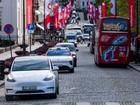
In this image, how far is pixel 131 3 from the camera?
194ft

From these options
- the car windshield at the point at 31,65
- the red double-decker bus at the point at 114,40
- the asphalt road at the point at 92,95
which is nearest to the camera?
the asphalt road at the point at 92,95

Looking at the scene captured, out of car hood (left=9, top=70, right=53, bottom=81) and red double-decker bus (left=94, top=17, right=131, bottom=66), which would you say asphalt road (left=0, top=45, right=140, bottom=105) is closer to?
car hood (left=9, top=70, right=53, bottom=81)

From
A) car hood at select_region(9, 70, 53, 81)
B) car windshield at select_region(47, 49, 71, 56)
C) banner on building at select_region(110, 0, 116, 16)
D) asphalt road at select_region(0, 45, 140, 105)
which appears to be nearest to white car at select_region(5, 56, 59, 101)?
car hood at select_region(9, 70, 53, 81)

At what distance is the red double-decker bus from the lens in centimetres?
4559

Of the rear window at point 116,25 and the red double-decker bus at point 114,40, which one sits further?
the red double-decker bus at point 114,40

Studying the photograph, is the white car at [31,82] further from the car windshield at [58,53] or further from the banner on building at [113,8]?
the banner on building at [113,8]

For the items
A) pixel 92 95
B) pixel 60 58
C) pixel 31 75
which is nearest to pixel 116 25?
pixel 60 58

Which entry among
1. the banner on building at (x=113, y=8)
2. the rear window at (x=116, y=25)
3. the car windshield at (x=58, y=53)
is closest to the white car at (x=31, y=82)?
the car windshield at (x=58, y=53)

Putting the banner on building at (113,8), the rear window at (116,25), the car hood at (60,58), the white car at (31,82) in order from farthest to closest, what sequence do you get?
the banner on building at (113,8) < the rear window at (116,25) < the car hood at (60,58) < the white car at (31,82)

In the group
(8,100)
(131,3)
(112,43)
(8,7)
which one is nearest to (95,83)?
(8,100)

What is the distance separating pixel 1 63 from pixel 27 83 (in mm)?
9881

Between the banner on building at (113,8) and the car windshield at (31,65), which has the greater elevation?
the banner on building at (113,8)

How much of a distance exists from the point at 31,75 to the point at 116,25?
24388 millimetres

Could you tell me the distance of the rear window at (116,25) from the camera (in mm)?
45469
